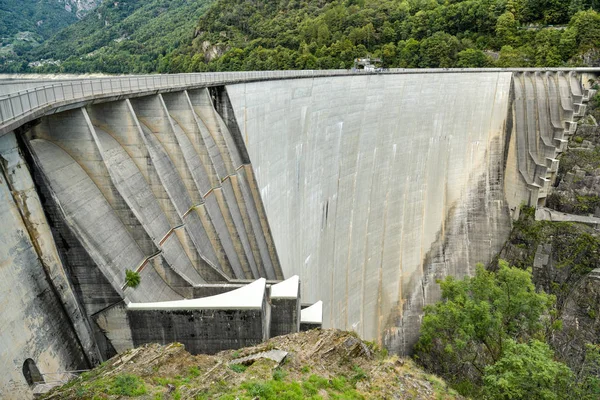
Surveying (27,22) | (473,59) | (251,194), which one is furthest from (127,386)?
(27,22)

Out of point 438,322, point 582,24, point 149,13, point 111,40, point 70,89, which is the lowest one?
point 438,322

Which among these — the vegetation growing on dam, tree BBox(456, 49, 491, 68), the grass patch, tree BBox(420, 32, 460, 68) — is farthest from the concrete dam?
tree BBox(420, 32, 460, 68)

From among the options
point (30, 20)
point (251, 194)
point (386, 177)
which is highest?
point (30, 20)

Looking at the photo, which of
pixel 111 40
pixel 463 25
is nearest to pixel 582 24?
pixel 463 25

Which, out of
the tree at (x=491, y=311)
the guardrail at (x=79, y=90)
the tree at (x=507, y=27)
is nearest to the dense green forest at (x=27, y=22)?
the tree at (x=507, y=27)

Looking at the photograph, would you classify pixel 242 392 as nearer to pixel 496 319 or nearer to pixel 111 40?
pixel 496 319

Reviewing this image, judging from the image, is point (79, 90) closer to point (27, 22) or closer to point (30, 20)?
point (27, 22)
